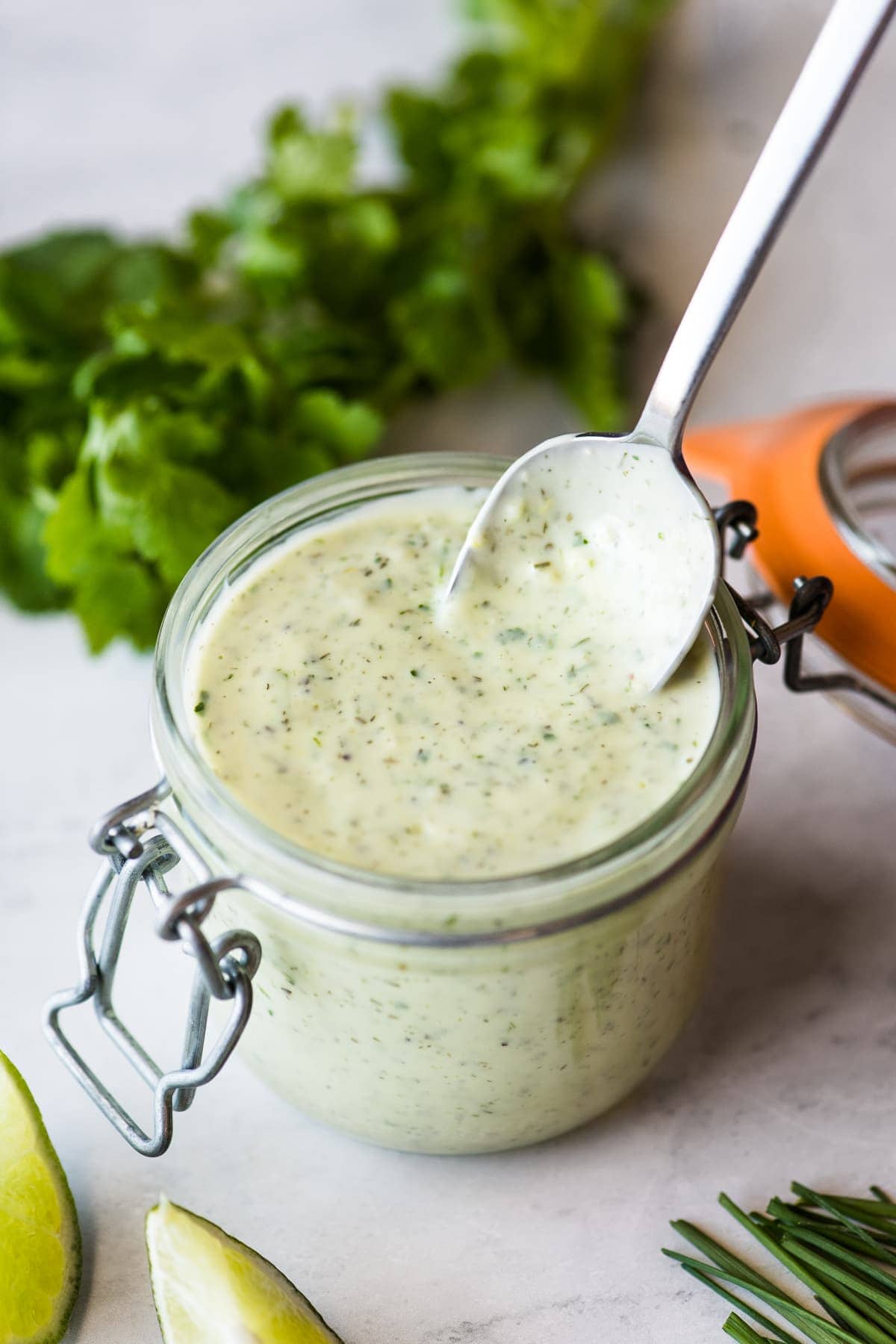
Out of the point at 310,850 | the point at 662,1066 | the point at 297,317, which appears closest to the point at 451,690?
the point at 310,850

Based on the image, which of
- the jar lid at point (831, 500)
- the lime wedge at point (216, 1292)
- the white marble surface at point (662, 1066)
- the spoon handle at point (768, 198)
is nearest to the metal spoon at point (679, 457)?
the spoon handle at point (768, 198)

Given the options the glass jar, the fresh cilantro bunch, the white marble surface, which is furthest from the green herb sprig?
the fresh cilantro bunch

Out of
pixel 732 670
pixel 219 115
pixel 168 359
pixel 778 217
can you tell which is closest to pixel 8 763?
pixel 168 359

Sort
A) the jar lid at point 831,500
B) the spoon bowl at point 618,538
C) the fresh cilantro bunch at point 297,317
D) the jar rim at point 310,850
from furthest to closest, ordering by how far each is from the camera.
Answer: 1. the fresh cilantro bunch at point 297,317
2. the jar lid at point 831,500
3. the spoon bowl at point 618,538
4. the jar rim at point 310,850

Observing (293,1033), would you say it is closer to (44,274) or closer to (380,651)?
(380,651)

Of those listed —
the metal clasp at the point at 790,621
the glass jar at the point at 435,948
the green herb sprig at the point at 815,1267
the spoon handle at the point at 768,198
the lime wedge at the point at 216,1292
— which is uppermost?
the spoon handle at the point at 768,198

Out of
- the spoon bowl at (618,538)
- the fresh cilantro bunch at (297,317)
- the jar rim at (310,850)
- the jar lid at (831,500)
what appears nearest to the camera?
the jar rim at (310,850)

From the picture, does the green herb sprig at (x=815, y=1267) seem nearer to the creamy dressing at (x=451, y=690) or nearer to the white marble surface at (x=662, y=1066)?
the white marble surface at (x=662, y=1066)
